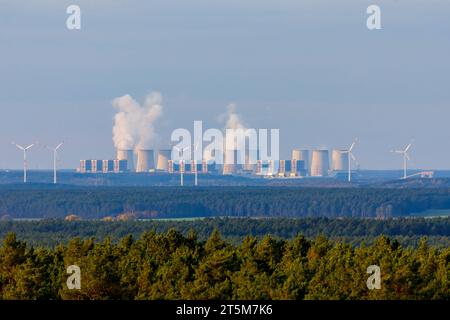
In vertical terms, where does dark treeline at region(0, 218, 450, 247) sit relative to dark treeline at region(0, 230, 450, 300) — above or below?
below

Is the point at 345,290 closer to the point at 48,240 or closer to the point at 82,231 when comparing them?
the point at 48,240

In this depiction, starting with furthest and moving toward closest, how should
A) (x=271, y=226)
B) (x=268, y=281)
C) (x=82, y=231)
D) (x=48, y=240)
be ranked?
(x=271, y=226)
(x=82, y=231)
(x=48, y=240)
(x=268, y=281)

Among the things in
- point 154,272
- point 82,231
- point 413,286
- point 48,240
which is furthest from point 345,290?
point 82,231

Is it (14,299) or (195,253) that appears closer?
(14,299)

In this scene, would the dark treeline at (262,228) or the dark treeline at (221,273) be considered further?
the dark treeline at (262,228)

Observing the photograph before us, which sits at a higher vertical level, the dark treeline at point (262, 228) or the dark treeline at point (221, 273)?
the dark treeline at point (221, 273)

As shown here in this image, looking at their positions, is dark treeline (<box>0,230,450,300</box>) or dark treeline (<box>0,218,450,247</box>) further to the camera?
dark treeline (<box>0,218,450,247</box>)

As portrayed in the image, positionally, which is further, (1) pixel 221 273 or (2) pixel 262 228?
(2) pixel 262 228
